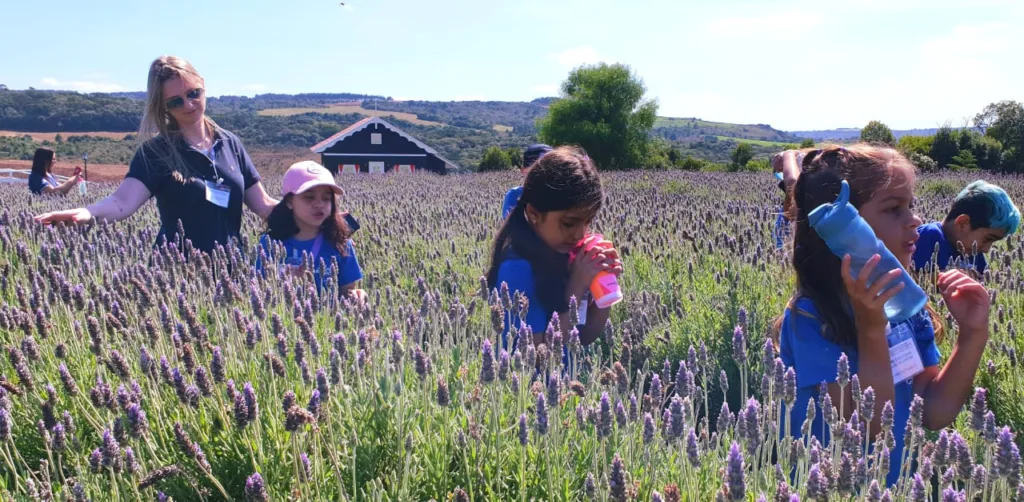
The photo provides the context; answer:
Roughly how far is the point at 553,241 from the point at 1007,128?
104ft

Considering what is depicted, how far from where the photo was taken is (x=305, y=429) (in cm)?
165

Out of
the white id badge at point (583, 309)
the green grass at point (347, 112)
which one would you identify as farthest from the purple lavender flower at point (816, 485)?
the green grass at point (347, 112)

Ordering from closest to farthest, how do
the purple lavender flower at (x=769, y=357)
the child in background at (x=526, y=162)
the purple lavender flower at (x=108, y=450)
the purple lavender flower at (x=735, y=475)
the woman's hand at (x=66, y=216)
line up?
the purple lavender flower at (x=735, y=475) → the purple lavender flower at (x=108, y=450) → the purple lavender flower at (x=769, y=357) → the woman's hand at (x=66, y=216) → the child in background at (x=526, y=162)

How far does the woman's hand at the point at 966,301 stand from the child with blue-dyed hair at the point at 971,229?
2.14 m

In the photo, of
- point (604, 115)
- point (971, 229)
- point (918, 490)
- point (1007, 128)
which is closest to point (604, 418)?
point (918, 490)

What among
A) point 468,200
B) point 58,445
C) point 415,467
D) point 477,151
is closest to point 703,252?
point 415,467

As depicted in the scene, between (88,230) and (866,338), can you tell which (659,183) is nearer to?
(88,230)

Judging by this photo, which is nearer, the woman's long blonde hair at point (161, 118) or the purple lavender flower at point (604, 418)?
the purple lavender flower at point (604, 418)

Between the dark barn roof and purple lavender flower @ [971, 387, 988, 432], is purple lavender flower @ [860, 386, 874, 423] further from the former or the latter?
the dark barn roof

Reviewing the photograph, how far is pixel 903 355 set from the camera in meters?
2.05

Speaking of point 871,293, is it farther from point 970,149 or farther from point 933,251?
point 970,149

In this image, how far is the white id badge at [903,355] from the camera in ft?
6.63

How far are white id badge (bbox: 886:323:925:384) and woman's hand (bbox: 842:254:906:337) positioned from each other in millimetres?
255

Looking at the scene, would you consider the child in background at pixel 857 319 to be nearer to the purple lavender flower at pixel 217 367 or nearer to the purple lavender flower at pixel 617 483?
the purple lavender flower at pixel 617 483
